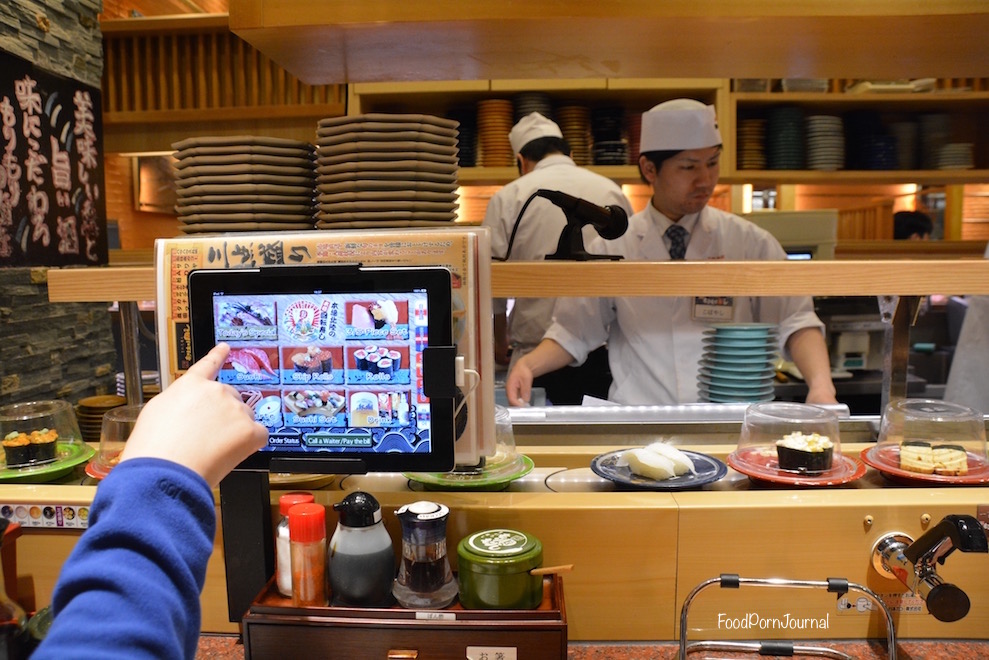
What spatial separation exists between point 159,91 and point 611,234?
3941 mm

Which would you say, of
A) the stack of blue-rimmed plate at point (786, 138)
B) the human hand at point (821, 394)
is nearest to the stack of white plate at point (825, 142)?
the stack of blue-rimmed plate at point (786, 138)

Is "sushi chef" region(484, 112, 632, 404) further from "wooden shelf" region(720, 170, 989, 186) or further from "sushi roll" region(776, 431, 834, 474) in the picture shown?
"sushi roll" region(776, 431, 834, 474)

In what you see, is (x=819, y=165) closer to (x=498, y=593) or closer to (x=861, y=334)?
(x=861, y=334)

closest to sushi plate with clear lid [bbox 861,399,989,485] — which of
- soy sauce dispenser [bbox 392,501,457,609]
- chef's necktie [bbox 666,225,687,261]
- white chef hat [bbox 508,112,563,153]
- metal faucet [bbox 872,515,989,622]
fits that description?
metal faucet [bbox 872,515,989,622]

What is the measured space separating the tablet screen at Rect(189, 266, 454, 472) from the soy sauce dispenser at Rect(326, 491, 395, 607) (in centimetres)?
7

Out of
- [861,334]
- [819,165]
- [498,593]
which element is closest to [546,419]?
[498,593]

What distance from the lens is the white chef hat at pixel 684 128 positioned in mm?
2424

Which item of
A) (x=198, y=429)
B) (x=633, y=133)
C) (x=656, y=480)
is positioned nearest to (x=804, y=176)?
(x=633, y=133)

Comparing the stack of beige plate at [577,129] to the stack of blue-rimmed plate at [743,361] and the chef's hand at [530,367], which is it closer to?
the chef's hand at [530,367]

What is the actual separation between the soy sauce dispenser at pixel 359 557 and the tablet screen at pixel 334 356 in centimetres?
7

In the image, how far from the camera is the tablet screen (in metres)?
0.95

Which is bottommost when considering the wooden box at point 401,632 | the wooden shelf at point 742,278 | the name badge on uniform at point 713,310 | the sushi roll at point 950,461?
the wooden box at point 401,632

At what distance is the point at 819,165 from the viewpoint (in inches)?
157

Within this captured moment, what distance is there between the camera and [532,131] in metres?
3.27
